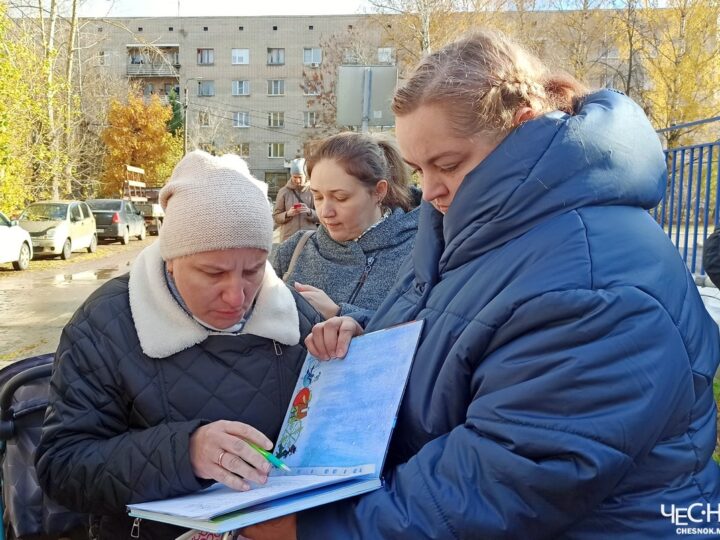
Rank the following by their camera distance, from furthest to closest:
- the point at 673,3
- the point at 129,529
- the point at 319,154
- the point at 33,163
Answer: the point at 673,3
the point at 33,163
the point at 319,154
the point at 129,529

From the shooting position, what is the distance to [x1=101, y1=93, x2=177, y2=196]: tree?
37375 mm

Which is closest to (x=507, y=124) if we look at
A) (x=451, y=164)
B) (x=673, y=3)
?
(x=451, y=164)

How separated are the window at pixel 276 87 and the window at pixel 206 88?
4.60 meters

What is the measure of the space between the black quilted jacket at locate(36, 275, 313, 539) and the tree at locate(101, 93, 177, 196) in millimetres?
38387

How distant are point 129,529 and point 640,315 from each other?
4.74 feet

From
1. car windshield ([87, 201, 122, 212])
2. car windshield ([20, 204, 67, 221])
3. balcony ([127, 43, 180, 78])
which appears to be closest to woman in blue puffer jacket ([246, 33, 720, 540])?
car windshield ([20, 204, 67, 221])

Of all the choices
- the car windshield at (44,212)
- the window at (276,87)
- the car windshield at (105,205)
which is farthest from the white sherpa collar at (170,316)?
the window at (276,87)

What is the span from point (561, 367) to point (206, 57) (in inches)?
2168

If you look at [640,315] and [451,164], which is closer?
[640,315]

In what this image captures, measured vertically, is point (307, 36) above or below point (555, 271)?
above

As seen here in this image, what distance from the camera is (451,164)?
4.87ft

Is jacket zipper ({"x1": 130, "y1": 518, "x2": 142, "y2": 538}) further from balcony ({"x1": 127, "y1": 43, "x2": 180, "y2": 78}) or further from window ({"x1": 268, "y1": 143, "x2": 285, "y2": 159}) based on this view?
balcony ({"x1": 127, "y1": 43, "x2": 180, "y2": 78})

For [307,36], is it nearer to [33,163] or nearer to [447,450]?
[33,163]

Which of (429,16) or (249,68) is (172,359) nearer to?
(429,16)
